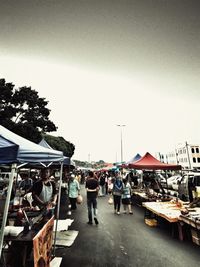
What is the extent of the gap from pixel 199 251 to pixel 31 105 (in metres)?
27.0

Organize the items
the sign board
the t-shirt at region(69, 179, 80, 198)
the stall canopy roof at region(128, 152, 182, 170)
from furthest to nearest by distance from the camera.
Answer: the stall canopy roof at region(128, 152, 182, 170)
the t-shirt at region(69, 179, 80, 198)
the sign board

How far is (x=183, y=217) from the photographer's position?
5.72 meters

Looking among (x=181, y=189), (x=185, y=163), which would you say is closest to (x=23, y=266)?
(x=181, y=189)

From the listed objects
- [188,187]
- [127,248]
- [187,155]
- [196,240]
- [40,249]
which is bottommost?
[127,248]

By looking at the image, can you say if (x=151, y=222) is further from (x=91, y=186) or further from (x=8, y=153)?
(x=8, y=153)

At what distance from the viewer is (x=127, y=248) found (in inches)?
196

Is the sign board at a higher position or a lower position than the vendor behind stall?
lower

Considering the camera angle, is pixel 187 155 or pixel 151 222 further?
pixel 187 155

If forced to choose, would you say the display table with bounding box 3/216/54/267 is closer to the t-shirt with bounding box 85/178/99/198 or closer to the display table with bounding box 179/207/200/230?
the t-shirt with bounding box 85/178/99/198

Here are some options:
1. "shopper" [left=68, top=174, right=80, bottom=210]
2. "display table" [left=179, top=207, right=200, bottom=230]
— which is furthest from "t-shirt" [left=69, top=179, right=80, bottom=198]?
"display table" [left=179, top=207, right=200, bottom=230]

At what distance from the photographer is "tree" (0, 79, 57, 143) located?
77.3 feet

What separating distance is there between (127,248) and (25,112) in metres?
25.3

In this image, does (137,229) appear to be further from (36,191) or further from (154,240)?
(36,191)

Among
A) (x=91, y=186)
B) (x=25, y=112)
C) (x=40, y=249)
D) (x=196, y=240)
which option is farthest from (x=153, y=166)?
(x=25, y=112)
